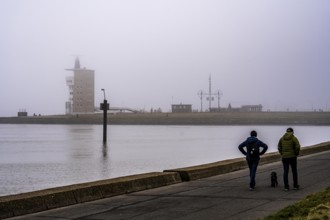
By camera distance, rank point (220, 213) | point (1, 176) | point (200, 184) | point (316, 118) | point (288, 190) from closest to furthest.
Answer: point (220, 213) < point (288, 190) < point (200, 184) < point (1, 176) < point (316, 118)

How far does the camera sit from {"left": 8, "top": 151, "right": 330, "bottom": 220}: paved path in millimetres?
11539

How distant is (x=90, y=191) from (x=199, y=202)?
2730 millimetres

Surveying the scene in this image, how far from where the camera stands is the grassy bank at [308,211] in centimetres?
935

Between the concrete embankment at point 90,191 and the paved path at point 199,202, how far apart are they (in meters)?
0.27

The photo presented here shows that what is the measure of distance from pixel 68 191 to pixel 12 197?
1408 mm

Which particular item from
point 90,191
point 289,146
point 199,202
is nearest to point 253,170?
point 289,146

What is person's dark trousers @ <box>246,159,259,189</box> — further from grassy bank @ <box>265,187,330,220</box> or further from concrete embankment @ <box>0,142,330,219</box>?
grassy bank @ <box>265,187,330,220</box>

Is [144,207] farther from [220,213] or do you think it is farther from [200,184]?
[200,184]

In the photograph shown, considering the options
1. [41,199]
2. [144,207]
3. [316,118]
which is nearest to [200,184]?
[144,207]

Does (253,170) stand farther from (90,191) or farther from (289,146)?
(90,191)

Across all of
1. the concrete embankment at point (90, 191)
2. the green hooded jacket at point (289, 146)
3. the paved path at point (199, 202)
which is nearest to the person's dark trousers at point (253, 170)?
the paved path at point (199, 202)

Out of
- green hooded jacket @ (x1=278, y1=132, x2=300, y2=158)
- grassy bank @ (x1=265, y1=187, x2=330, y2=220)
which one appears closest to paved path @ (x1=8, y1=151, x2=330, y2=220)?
grassy bank @ (x1=265, y1=187, x2=330, y2=220)

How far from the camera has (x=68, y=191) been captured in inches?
521

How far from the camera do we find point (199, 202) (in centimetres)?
1312
